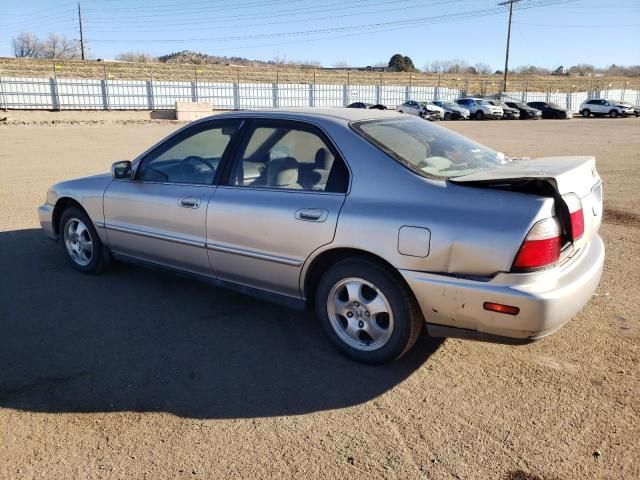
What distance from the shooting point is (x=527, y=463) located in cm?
259

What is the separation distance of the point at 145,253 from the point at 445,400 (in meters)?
2.79

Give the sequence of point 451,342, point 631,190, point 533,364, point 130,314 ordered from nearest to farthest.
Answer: point 533,364
point 451,342
point 130,314
point 631,190

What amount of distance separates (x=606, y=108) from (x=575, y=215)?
47.9 metres

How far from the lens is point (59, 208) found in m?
5.49

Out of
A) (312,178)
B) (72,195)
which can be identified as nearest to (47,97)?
(72,195)

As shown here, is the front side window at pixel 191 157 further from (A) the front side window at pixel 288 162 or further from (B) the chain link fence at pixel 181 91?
(B) the chain link fence at pixel 181 91

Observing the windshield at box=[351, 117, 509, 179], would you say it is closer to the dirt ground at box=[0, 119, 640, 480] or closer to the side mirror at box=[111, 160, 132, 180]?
the dirt ground at box=[0, 119, 640, 480]

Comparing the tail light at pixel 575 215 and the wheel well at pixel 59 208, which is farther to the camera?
the wheel well at pixel 59 208

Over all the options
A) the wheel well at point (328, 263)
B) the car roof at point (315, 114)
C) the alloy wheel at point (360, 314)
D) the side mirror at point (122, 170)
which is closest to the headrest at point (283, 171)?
the car roof at point (315, 114)

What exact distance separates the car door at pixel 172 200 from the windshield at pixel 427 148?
1.14 metres

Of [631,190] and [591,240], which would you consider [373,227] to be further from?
[631,190]

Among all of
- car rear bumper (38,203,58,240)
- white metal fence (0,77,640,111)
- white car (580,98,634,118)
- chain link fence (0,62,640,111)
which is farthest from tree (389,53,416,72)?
car rear bumper (38,203,58,240)

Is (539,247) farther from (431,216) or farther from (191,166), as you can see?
(191,166)

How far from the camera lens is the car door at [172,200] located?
4215 millimetres
